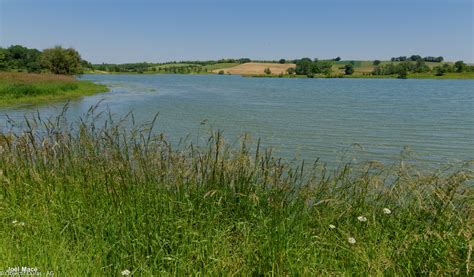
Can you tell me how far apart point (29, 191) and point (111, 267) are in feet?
8.27

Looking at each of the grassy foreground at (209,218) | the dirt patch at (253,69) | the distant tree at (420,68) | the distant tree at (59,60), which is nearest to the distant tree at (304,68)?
the dirt patch at (253,69)

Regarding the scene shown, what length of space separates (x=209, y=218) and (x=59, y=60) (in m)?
80.3

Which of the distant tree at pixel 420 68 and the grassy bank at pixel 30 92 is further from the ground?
the distant tree at pixel 420 68

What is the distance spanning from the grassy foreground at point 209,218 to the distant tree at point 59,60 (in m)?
76.7

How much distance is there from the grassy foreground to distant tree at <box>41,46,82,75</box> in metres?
76.7

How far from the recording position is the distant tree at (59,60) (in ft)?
238

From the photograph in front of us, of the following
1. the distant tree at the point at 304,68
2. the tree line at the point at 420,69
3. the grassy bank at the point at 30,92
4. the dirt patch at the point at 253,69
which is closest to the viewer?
the grassy bank at the point at 30,92

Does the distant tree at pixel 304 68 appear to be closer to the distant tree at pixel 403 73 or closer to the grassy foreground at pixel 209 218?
the distant tree at pixel 403 73


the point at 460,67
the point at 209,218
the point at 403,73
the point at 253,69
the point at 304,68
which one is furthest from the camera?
the point at 253,69

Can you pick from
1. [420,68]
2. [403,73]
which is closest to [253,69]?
[403,73]

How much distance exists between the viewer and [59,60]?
7344 centimetres

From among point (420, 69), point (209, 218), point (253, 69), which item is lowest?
point (209, 218)

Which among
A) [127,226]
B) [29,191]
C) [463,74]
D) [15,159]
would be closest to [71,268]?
[127,226]

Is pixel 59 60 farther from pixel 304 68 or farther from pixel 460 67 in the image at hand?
pixel 460 67
